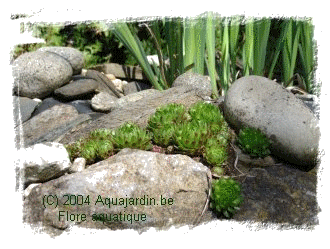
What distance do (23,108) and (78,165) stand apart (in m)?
2.15

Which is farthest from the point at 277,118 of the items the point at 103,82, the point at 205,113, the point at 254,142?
the point at 103,82

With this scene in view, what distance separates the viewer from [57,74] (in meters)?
5.82

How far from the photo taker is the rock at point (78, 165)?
12.2 feet

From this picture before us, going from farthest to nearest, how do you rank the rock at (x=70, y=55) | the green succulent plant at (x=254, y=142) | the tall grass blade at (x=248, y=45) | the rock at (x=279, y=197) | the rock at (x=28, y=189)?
the rock at (x=70, y=55) → the tall grass blade at (x=248, y=45) → the green succulent plant at (x=254, y=142) → the rock at (x=28, y=189) → the rock at (x=279, y=197)

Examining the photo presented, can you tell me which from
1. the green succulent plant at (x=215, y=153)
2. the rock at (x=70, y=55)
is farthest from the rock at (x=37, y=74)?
the green succulent plant at (x=215, y=153)

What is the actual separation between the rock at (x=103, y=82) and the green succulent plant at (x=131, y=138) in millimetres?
2345

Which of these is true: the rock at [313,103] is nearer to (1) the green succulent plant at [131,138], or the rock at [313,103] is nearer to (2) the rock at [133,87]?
(1) the green succulent plant at [131,138]

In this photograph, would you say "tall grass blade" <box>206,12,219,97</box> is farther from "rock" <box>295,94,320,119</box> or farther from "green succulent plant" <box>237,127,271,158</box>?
"green succulent plant" <box>237,127,271,158</box>

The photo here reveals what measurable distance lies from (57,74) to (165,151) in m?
2.54

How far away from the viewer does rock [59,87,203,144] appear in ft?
14.0

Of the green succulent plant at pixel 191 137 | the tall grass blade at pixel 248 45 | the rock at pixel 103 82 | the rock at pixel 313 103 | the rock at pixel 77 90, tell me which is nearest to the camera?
the green succulent plant at pixel 191 137

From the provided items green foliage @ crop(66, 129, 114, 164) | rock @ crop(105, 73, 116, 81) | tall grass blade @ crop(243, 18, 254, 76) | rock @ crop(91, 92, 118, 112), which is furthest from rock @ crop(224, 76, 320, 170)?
rock @ crop(105, 73, 116, 81)

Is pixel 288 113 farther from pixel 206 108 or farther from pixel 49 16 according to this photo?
pixel 49 16

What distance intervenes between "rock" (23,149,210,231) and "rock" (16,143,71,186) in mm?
216
